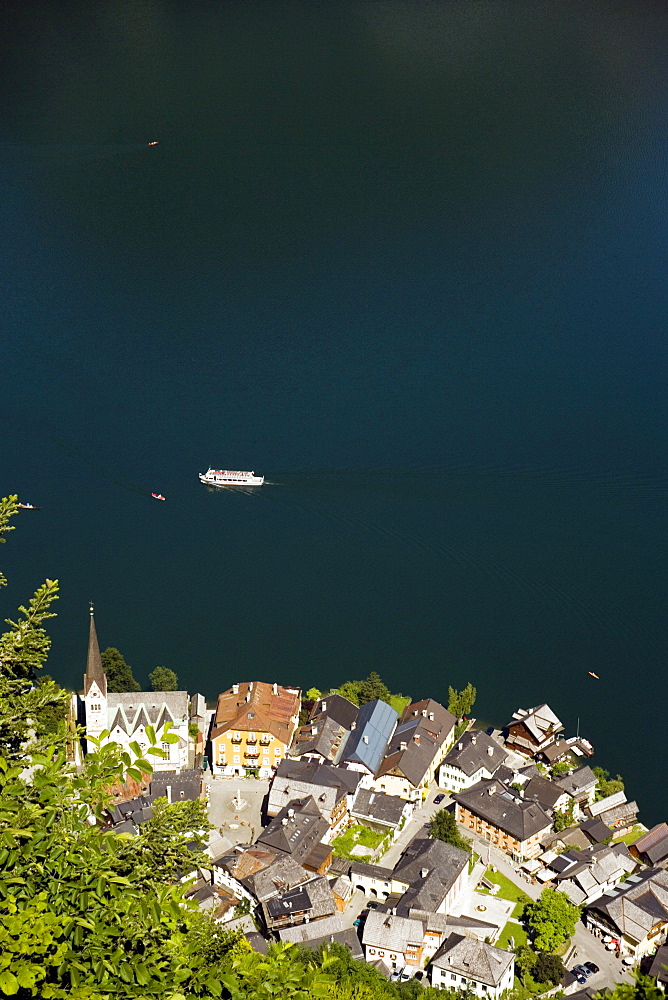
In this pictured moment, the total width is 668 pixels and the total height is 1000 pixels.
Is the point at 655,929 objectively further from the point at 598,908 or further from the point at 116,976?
the point at 116,976

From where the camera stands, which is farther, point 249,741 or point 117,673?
point 117,673

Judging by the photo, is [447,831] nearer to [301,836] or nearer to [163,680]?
[301,836]

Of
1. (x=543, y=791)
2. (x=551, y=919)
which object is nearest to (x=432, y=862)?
(x=551, y=919)

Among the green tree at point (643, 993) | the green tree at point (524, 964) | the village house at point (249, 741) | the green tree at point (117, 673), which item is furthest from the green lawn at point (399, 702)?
the green tree at point (643, 993)

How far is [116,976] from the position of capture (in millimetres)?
3572

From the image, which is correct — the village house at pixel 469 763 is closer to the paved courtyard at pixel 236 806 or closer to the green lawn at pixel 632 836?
the green lawn at pixel 632 836

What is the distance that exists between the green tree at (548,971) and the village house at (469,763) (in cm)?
338

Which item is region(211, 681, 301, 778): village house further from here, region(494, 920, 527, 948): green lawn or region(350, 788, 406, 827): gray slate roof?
region(494, 920, 527, 948): green lawn

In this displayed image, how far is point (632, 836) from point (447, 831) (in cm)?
263

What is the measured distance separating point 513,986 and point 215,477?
12.1 meters

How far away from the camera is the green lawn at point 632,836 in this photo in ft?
46.4

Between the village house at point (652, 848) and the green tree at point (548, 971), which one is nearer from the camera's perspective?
the green tree at point (548, 971)

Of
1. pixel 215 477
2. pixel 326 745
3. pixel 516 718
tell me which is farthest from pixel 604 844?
pixel 215 477

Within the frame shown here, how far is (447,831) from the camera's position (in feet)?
43.9
